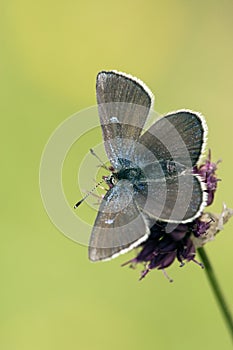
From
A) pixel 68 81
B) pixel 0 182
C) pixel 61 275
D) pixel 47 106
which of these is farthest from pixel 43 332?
pixel 68 81

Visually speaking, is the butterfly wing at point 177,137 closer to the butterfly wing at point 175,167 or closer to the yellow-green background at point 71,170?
the butterfly wing at point 175,167

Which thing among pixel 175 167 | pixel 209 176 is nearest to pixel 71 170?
pixel 209 176

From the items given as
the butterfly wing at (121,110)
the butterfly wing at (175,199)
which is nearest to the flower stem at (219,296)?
the butterfly wing at (175,199)

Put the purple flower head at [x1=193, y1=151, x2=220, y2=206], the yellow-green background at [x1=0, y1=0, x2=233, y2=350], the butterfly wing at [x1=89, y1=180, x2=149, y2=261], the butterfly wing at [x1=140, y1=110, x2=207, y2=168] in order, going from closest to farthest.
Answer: the butterfly wing at [x1=89, y1=180, x2=149, y2=261] → the butterfly wing at [x1=140, y1=110, x2=207, y2=168] → the purple flower head at [x1=193, y1=151, x2=220, y2=206] → the yellow-green background at [x1=0, y1=0, x2=233, y2=350]

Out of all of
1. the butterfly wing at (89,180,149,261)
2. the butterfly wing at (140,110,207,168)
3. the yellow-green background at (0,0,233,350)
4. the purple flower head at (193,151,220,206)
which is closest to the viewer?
the butterfly wing at (89,180,149,261)

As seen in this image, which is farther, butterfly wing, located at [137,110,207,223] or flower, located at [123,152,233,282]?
flower, located at [123,152,233,282]

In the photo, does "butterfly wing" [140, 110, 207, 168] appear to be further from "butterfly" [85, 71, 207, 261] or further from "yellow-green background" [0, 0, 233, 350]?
"yellow-green background" [0, 0, 233, 350]

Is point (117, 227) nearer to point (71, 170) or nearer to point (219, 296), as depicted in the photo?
point (219, 296)

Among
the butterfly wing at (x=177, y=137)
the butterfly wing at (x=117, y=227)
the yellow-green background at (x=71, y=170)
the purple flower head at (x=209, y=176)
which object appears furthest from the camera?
the yellow-green background at (x=71, y=170)

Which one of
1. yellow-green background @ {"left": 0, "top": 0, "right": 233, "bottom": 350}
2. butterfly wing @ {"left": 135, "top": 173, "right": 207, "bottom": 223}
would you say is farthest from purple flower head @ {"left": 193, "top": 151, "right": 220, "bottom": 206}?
yellow-green background @ {"left": 0, "top": 0, "right": 233, "bottom": 350}
